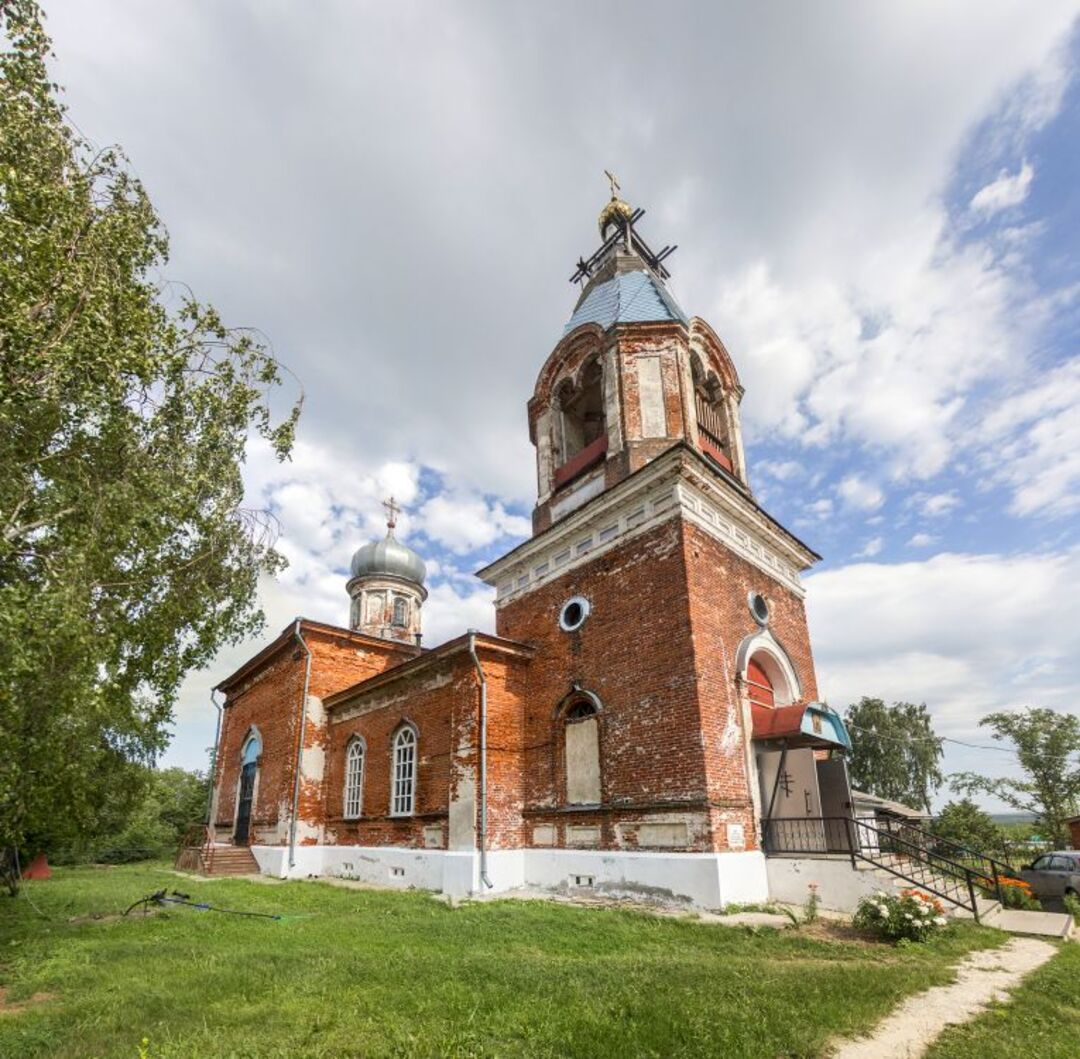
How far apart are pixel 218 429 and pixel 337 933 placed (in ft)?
22.1

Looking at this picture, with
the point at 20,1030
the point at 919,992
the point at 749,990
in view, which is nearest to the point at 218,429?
the point at 20,1030

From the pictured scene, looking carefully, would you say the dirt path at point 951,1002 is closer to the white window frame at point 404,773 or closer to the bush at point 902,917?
the bush at point 902,917

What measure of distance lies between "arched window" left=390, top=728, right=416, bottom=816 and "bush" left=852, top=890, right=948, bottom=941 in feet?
28.4

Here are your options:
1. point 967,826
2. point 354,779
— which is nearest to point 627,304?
point 354,779

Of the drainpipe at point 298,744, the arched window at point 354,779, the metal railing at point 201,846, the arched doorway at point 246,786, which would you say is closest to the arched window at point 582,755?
the arched window at point 354,779

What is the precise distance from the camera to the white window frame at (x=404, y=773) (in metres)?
13.7

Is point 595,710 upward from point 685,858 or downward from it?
upward

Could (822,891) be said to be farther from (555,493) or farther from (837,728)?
(555,493)

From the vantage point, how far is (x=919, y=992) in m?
5.51

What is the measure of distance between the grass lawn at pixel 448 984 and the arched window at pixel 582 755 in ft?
6.82

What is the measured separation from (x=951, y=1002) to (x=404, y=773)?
35.7ft

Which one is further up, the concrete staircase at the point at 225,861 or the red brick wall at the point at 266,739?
the red brick wall at the point at 266,739

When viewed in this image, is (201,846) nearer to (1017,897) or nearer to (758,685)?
(758,685)

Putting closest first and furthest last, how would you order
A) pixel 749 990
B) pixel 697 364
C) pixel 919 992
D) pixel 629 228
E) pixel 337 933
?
pixel 749 990 → pixel 919 992 → pixel 337 933 → pixel 697 364 → pixel 629 228
